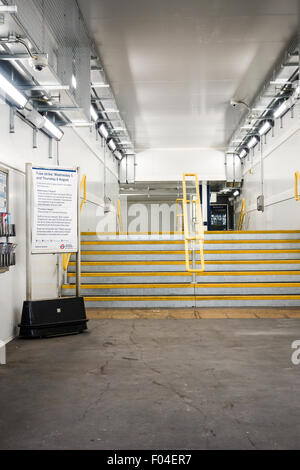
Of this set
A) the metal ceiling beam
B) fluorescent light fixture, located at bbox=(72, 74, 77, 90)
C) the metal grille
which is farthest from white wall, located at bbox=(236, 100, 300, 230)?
the metal ceiling beam

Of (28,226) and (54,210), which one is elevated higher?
(54,210)

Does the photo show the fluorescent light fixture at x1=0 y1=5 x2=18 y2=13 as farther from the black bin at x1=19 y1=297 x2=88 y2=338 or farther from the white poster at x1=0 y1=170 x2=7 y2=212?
the black bin at x1=19 y1=297 x2=88 y2=338

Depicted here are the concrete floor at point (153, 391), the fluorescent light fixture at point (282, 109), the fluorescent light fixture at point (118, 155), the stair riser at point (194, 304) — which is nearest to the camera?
the concrete floor at point (153, 391)

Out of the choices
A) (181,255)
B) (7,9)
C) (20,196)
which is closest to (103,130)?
(181,255)

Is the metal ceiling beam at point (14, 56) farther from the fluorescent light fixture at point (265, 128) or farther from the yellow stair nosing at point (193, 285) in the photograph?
the fluorescent light fixture at point (265, 128)

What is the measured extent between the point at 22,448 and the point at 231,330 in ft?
10.9

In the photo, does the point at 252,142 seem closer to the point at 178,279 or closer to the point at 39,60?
the point at 178,279

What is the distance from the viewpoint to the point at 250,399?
2.79m

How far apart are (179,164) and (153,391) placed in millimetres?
10965

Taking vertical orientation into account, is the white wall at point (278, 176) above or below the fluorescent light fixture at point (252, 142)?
below

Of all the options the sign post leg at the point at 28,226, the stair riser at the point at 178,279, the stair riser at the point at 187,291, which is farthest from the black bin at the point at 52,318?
the stair riser at the point at 178,279

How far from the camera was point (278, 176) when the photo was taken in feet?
31.4

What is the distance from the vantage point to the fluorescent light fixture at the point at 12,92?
4.06 meters
